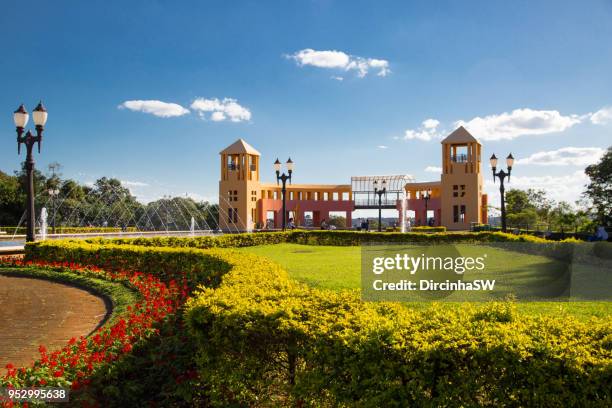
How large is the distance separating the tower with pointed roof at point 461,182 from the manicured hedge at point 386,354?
3911 cm

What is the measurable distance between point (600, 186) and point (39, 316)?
145 ft

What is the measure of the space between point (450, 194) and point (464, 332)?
40656 mm

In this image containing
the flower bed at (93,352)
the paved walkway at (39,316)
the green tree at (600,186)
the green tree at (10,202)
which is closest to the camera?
the flower bed at (93,352)

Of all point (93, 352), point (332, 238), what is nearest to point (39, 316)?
point (93, 352)

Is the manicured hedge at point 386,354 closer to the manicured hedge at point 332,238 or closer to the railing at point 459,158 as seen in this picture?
the manicured hedge at point 332,238

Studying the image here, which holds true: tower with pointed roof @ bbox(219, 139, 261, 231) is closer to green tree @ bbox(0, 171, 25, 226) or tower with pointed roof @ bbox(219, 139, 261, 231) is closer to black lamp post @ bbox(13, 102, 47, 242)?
green tree @ bbox(0, 171, 25, 226)

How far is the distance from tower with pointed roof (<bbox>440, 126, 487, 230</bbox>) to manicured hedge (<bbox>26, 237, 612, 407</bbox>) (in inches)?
1540

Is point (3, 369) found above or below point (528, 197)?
below

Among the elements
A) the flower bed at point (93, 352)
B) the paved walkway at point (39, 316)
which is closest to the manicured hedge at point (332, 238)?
the paved walkway at point (39, 316)

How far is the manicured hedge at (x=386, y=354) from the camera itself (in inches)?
121

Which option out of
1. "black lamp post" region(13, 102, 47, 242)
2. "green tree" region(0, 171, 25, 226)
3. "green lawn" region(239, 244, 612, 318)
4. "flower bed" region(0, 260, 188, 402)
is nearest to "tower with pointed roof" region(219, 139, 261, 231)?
"green tree" region(0, 171, 25, 226)

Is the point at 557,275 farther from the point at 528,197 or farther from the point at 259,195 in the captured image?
the point at 528,197

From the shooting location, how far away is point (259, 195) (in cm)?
4556

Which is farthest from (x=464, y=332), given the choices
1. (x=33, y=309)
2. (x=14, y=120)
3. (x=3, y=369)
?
(x=14, y=120)
